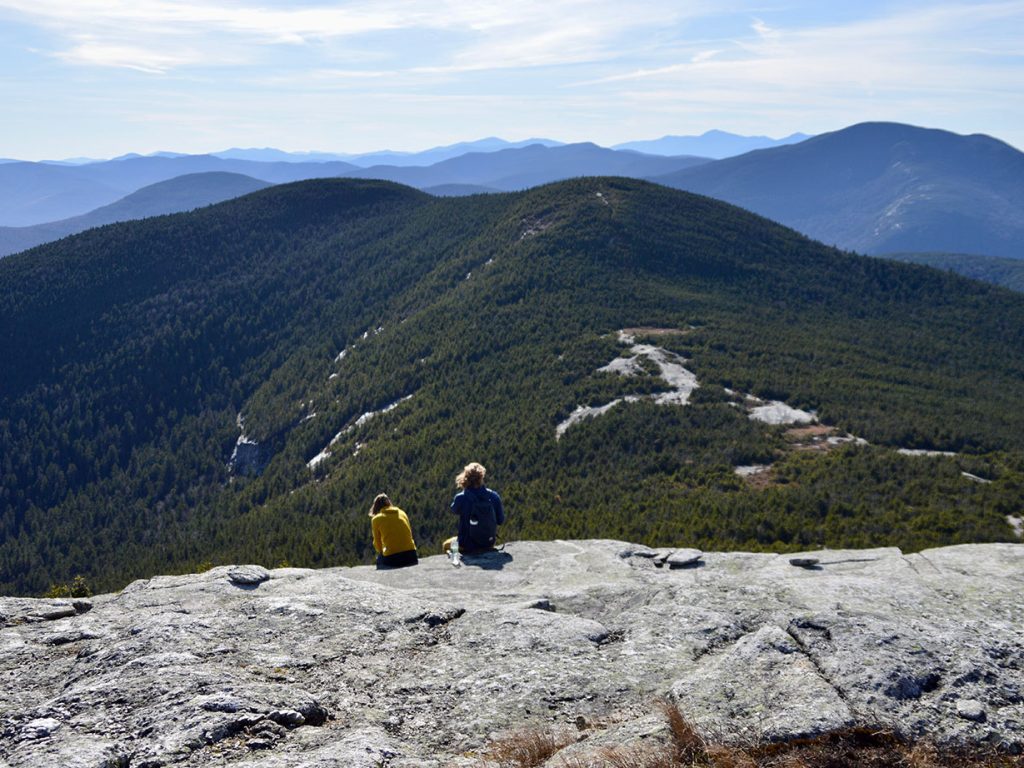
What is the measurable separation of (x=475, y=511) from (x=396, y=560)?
83.1 inches

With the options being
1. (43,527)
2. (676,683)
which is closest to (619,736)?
(676,683)

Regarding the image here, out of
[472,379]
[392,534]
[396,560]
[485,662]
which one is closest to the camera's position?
[485,662]

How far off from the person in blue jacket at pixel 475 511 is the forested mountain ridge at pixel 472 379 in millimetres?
17331

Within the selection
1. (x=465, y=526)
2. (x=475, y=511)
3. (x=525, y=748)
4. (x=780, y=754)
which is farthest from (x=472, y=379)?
(x=780, y=754)

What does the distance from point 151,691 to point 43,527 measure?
330ft

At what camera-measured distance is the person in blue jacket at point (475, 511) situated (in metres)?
15.8

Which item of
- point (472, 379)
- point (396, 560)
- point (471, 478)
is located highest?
point (471, 478)

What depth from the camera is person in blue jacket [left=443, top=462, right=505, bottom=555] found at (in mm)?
15750

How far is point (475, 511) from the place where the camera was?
15.8 m

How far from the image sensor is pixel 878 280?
123438 millimetres

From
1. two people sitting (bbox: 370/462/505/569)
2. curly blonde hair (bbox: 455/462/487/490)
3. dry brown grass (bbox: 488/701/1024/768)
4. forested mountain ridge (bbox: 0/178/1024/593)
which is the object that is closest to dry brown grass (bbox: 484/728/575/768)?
dry brown grass (bbox: 488/701/1024/768)

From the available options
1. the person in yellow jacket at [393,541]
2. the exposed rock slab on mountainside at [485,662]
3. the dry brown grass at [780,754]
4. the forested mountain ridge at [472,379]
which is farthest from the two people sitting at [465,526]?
the forested mountain ridge at [472,379]

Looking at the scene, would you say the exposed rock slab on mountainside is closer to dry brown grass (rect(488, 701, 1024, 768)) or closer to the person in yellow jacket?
dry brown grass (rect(488, 701, 1024, 768))

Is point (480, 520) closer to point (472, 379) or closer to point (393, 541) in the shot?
point (393, 541)
